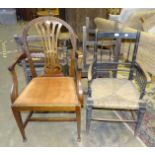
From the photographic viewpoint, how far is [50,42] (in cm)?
165

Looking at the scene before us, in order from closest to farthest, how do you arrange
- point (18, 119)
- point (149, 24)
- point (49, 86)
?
point (18, 119), point (49, 86), point (149, 24)

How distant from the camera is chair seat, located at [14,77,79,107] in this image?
139 cm

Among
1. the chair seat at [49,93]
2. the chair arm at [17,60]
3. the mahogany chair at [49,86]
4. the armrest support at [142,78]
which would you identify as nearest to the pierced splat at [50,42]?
the mahogany chair at [49,86]

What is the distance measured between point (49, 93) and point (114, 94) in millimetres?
551

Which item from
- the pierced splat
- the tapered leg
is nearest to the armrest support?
the pierced splat

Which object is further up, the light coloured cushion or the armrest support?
the light coloured cushion

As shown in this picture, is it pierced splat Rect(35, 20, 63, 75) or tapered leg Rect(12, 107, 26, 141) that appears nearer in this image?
tapered leg Rect(12, 107, 26, 141)

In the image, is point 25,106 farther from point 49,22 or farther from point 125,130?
point 125,130

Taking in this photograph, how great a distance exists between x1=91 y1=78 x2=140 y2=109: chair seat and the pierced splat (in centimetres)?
42

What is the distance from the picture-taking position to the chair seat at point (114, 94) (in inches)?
55.9

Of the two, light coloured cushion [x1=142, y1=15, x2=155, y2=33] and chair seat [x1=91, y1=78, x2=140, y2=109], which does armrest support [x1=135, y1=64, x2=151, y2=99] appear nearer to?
chair seat [x1=91, y1=78, x2=140, y2=109]

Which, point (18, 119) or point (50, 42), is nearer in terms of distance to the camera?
point (18, 119)

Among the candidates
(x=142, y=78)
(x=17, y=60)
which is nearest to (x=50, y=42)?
(x=17, y=60)

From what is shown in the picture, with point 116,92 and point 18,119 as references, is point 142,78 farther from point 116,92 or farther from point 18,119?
point 18,119
